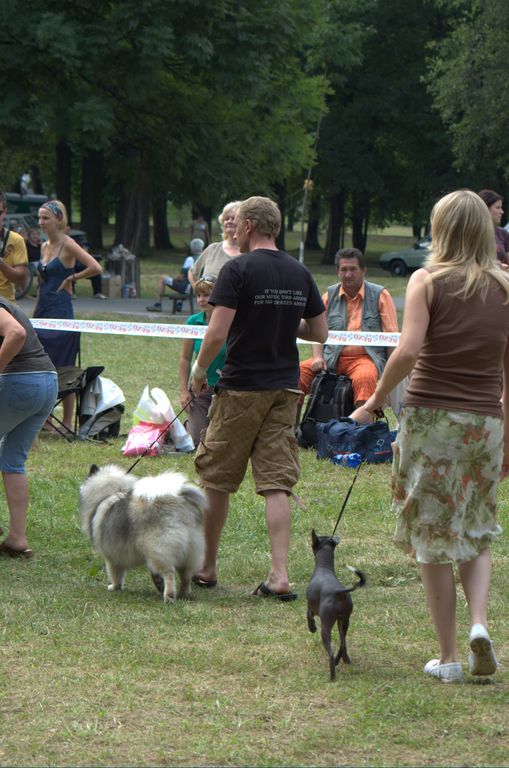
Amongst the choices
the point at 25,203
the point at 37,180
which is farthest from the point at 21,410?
the point at 37,180

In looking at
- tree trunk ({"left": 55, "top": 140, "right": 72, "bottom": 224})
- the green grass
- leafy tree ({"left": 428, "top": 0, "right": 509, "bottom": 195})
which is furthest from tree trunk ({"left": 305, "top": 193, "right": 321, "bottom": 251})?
the green grass

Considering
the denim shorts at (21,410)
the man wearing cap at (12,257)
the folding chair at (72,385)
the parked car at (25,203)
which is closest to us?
the denim shorts at (21,410)

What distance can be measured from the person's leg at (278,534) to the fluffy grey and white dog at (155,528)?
13.2 inches

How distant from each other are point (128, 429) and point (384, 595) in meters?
5.21

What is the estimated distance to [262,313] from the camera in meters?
5.36

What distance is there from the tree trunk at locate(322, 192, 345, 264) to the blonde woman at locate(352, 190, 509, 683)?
1541 inches

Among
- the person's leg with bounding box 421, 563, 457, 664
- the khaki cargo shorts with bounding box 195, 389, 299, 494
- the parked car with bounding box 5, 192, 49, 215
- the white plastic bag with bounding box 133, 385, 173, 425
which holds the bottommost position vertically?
the white plastic bag with bounding box 133, 385, 173, 425

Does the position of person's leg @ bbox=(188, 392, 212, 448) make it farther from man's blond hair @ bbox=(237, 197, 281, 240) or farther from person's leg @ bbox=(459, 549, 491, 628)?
person's leg @ bbox=(459, 549, 491, 628)

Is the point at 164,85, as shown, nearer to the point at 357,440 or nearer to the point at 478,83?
the point at 478,83

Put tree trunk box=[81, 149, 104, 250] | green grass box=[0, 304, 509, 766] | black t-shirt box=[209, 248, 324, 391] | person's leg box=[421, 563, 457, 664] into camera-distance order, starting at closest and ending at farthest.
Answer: green grass box=[0, 304, 509, 766], person's leg box=[421, 563, 457, 664], black t-shirt box=[209, 248, 324, 391], tree trunk box=[81, 149, 104, 250]

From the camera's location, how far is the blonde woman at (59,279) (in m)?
9.63

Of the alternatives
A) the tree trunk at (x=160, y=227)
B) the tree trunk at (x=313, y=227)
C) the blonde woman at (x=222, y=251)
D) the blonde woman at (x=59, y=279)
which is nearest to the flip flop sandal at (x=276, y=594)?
the blonde woman at (x=222, y=251)

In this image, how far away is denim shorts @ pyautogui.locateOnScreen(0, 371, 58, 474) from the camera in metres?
6.00

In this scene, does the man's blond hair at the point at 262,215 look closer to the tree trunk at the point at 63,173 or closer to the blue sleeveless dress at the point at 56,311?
the blue sleeveless dress at the point at 56,311
